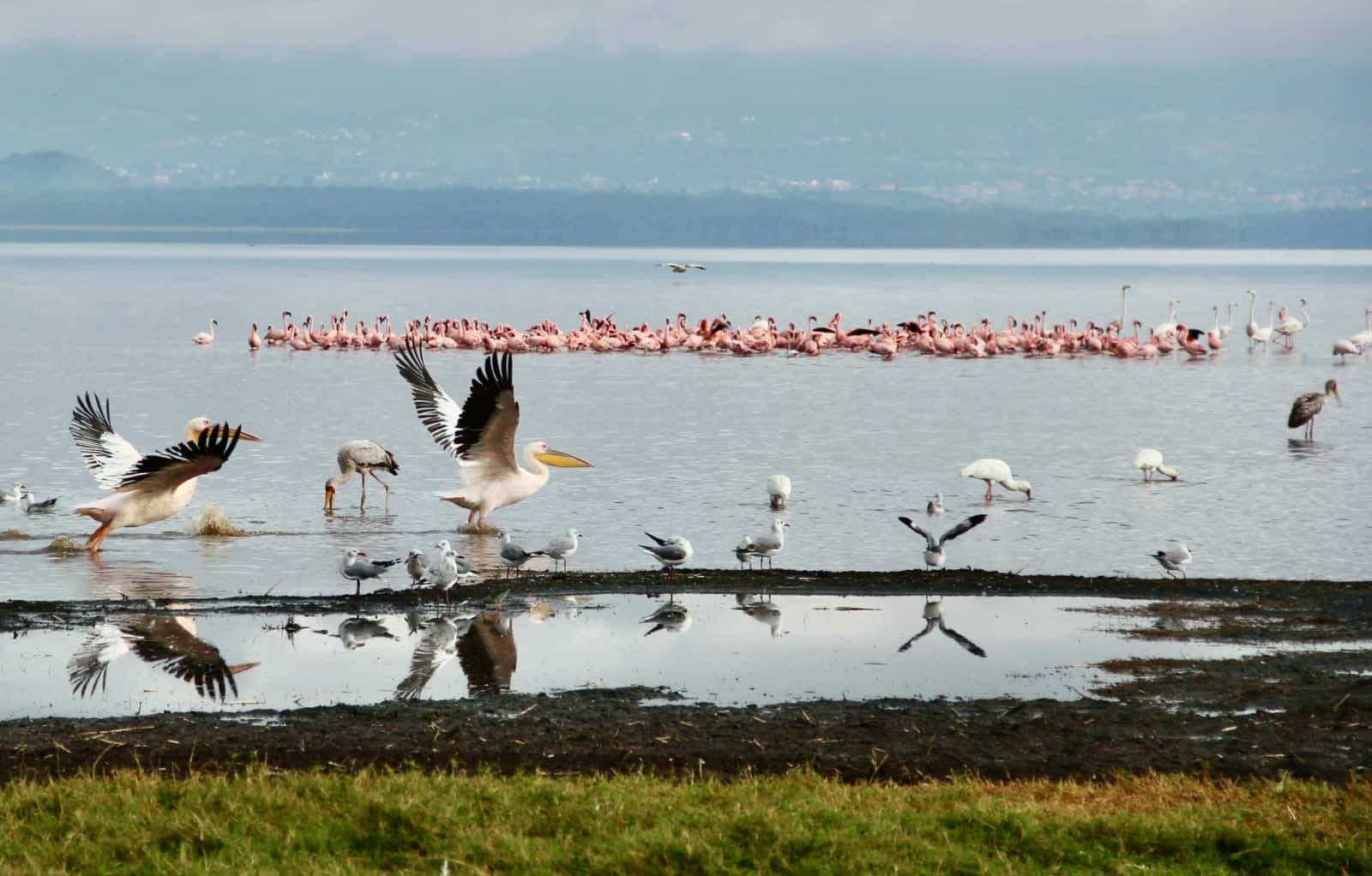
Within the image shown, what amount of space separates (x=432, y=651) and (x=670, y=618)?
6.65 feet

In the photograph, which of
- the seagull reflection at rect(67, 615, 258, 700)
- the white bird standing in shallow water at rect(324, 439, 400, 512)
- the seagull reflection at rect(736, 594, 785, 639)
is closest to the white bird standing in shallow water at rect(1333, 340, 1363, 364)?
the white bird standing in shallow water at rect(324, 439, 400, 512)

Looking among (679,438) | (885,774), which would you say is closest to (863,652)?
(885,774)

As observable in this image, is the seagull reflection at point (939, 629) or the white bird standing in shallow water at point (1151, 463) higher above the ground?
the white bird standing in shallow water at point (1151, 463)

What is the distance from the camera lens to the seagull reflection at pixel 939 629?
476 inches

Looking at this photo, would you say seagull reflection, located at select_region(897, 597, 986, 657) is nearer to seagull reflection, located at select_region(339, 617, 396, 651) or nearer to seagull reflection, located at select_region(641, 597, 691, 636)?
seagull reflection, located at select_region(641, 597, 691, 636)

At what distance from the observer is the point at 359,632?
12.4 meters

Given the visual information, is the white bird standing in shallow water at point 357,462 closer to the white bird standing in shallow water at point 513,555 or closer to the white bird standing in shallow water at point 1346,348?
the white bird standing in shallow water at point 513,555

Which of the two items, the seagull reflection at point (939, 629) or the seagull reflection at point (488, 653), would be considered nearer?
the seagull reflection at point (488, 653)

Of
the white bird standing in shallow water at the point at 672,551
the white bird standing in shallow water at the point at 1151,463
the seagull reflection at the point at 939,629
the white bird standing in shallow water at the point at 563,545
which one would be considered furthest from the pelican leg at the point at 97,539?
the white bird standing in shallow water at the point at 1151,463

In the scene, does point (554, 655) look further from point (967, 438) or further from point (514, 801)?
point (967, 438)

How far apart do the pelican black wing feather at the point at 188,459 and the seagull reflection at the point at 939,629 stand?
234 inches

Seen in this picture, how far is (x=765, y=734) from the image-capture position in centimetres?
952

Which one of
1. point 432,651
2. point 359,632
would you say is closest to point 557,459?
point 359,632

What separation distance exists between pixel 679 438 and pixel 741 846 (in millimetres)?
19656
